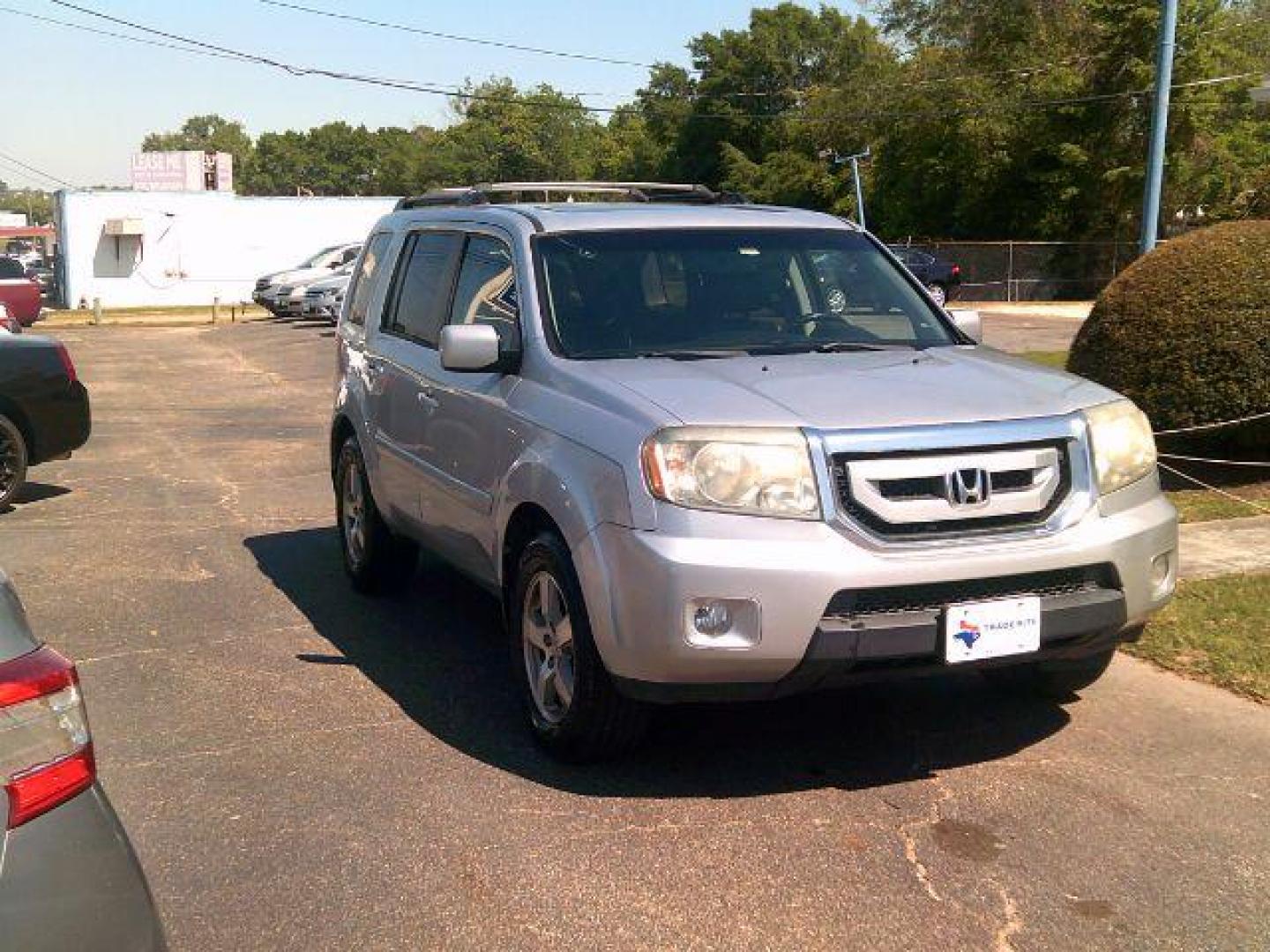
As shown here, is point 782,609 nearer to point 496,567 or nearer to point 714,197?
point 496,567

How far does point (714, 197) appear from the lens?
22.8ft

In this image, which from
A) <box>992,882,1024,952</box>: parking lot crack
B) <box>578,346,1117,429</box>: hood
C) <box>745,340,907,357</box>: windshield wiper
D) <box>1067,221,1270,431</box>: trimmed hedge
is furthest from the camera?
<box>1067,221,1270,431</box>: trimmed hedge

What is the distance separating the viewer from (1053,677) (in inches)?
211

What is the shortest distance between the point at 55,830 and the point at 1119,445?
11.8ft

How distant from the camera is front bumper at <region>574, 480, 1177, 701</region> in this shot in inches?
161

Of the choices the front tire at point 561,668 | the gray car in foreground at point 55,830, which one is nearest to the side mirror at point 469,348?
the front tire at point 561,668

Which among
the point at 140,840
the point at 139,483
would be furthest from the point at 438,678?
the point at 139,483

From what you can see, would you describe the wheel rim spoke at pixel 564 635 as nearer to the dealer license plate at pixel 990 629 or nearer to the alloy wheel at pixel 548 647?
the alloy wheel at pixel 548 647

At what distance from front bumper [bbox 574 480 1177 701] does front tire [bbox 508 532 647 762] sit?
0.17 metres

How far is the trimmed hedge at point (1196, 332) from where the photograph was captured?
8.98 metres

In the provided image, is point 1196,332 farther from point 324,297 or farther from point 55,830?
point 324,297

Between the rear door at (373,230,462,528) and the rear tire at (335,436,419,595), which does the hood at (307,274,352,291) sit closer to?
the rear tire at (335,436,419,595)

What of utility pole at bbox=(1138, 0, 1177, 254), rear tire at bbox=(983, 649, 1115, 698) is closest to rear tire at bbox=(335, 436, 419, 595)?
rear tire at bbox=(983, 649, 1115, 698)

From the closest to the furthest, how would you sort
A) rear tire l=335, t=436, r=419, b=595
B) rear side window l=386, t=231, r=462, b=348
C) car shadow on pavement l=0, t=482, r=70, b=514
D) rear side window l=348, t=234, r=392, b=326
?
rear side window l=386, t=231, r=462, b=348 < rear tire l=335, t=436, r=419, b=595 < rear side window l=348, t=234, r=392, b=326 < car shadow on pavement l=0, t=482, r=70, b=514
